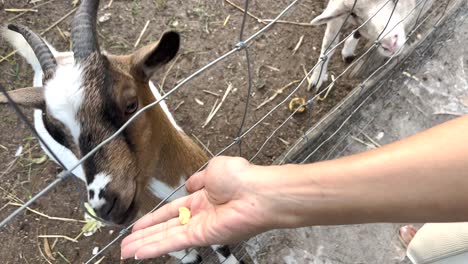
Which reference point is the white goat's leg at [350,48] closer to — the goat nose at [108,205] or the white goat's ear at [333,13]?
the white goat's ear at [333,13]

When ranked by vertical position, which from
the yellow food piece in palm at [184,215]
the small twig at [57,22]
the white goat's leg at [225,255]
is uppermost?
the yellow food piece in palm at [184,215]

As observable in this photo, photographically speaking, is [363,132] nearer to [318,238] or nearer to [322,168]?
[318,238]

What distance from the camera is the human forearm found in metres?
1.11

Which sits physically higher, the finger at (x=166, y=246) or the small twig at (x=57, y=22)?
the finger at (x=166, y=246)

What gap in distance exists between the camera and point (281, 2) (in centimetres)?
344

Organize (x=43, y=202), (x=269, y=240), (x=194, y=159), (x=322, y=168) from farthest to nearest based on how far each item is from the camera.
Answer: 1. (x=43, y=202)
2. (x=269, y=240)
3. (x=194, y=159)
4. (x=322, y=168)

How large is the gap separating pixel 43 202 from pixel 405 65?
7.46 ft

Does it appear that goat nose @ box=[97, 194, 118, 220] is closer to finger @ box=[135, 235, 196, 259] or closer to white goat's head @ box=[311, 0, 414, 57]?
finger @ box=[135, 235, 196, 259]

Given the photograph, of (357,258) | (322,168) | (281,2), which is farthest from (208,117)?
(322,168)

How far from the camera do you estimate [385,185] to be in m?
1.16

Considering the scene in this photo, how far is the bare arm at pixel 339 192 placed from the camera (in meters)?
1.12

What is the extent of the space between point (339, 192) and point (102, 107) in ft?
2.83

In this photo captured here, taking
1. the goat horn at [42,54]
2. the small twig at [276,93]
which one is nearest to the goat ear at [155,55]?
the goat horn at [42,54]

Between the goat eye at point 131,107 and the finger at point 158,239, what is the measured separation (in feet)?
1.54
